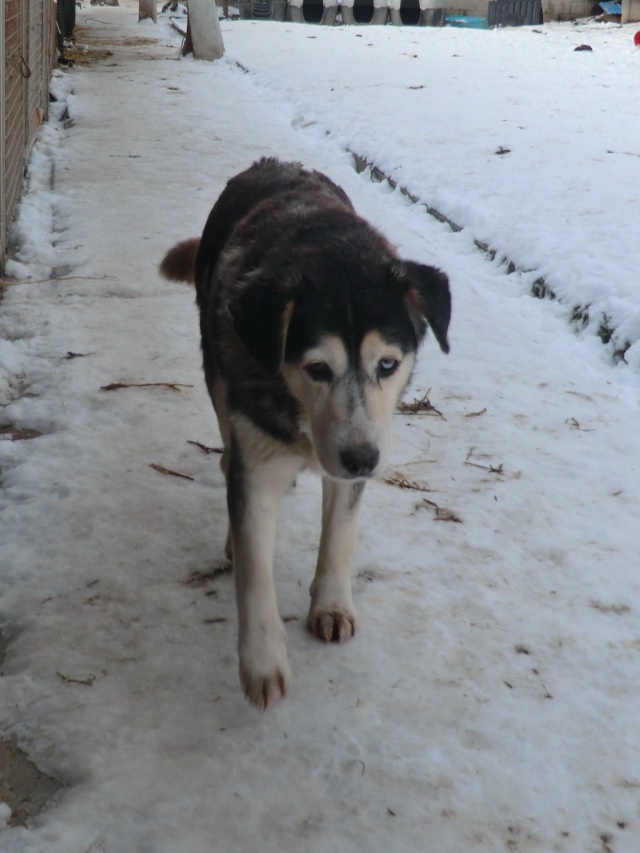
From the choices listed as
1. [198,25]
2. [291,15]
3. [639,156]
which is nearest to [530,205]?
[639,156]

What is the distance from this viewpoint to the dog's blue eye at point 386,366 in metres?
2.75

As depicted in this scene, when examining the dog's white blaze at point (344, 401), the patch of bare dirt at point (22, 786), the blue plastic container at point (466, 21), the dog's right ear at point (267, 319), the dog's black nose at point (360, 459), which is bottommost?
the patch of bare dirt at point (22, 786)

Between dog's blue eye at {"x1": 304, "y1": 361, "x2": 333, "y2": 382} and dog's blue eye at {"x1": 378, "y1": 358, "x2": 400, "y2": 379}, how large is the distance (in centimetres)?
15

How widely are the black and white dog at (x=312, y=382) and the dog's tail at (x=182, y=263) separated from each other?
120 centimetres

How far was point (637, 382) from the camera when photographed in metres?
5.10

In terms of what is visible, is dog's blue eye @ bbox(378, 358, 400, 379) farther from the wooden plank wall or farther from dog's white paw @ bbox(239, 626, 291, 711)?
the wooden plank wall

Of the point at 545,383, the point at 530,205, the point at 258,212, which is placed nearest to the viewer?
the point at 258,212

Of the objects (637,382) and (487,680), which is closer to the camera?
(487,680)

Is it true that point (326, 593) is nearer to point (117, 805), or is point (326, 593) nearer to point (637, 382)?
point (117, 805)

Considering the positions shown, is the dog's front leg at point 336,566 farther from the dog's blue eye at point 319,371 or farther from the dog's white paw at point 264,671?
the dog's blue eye at point 319,371

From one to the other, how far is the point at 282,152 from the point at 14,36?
3414mm

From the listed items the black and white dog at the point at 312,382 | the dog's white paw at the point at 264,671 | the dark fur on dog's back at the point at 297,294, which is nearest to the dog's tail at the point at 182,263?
the dark fur on dog's back at the point at 297,294

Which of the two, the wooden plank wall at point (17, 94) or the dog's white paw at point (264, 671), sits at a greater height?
the wooden plank wall at point (17, 94)

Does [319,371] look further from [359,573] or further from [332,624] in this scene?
[359,573]
